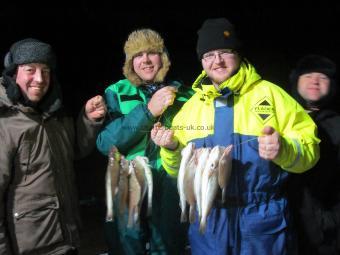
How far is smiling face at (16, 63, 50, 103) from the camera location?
2590 millimetres

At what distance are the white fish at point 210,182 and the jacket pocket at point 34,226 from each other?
2.95 feet

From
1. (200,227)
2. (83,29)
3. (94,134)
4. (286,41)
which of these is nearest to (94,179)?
(83,29)

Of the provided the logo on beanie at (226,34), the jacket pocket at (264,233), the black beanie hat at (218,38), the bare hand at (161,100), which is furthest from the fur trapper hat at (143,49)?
the jacket pocket at (264,233)

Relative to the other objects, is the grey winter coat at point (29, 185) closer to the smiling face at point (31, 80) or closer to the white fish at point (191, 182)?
the smiling face at point (31, 80)

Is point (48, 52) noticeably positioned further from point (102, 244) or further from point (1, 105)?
point (102, 244)

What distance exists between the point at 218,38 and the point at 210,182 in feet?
2.72

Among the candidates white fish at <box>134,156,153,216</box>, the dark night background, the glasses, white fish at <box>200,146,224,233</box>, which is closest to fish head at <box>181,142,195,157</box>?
white fish at <box>200,146,224,233</box>

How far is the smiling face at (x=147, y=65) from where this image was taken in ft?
9.28

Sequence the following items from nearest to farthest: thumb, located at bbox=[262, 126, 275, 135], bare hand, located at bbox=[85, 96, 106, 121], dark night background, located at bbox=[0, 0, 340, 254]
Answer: thumb, located at bbox=[262, 126, 275, 135]
bare hand, located at bbox=[85, 96, 106, 121]
dark night background, located at bbox=[0, 0, 340, 254]

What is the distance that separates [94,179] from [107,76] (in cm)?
211

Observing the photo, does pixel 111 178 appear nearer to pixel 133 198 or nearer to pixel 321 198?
pixel 133 198

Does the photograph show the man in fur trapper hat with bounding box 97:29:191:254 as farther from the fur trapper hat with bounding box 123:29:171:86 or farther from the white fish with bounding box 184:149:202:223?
the white fish with bounding box 184:149:202:223

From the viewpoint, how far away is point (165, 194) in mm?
2854

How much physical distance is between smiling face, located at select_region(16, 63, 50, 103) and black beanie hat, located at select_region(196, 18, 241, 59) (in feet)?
3.16
